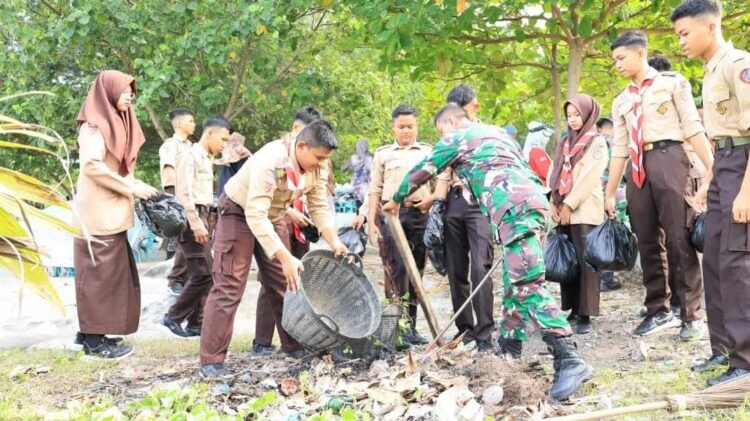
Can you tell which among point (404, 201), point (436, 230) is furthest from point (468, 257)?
point (404, 201)

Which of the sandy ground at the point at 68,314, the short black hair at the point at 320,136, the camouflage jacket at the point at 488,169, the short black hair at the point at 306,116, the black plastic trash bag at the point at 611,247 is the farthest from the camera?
the sandy ground at the point at 68,314

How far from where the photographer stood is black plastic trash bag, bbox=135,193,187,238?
545 cm

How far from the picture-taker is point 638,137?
498 centimetres

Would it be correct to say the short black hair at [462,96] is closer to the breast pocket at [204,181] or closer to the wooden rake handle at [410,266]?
the wooden rake handle at [410,266]

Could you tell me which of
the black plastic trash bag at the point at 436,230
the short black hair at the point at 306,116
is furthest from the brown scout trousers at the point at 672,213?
the short black hair at the point at 306,116

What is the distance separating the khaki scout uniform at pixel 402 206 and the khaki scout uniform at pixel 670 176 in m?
1.57

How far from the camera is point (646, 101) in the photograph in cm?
495

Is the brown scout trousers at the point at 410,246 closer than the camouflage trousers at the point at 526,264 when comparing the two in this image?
No

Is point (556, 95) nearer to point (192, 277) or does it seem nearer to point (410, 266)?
point (410, 266)

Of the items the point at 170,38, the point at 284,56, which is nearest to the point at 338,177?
the point at 284,56

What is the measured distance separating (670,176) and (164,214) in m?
3.48

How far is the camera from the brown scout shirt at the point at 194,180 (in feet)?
20.6

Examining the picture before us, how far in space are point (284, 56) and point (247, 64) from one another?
65cm

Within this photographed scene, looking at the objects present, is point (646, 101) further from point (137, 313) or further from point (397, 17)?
point (137, 313)
